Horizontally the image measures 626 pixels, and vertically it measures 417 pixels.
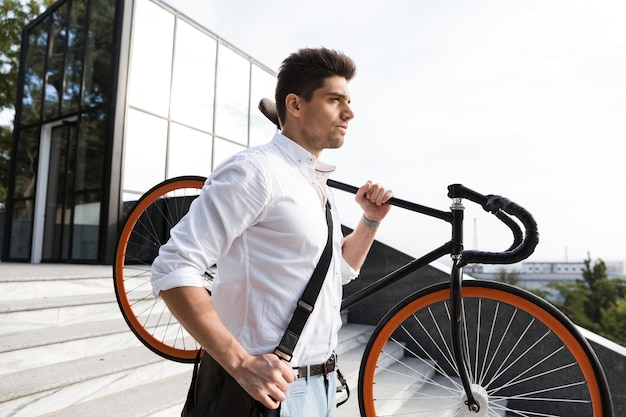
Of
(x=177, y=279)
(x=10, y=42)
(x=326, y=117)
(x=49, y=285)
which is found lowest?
(x=49, y=285)

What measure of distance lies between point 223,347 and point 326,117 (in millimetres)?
803

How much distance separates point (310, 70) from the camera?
1.58 metres

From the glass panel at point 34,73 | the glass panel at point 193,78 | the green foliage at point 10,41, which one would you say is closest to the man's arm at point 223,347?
the glass panel at point 193,78

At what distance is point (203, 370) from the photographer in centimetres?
140

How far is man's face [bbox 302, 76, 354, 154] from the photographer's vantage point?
1.55m

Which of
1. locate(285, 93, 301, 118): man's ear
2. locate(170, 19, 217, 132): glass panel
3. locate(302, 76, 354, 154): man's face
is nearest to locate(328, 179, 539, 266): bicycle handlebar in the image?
locate(302, 76, 354, 154): man's face

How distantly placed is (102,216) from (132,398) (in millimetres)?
6981

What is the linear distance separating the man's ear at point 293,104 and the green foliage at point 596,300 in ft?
135

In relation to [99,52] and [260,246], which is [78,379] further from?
[99,52]

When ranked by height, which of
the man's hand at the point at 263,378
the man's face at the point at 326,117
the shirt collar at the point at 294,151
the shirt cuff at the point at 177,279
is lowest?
the man's hand at the point at 263,378

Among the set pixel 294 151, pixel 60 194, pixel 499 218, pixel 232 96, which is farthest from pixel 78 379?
pixel 232 96

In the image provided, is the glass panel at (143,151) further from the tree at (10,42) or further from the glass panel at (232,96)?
the tree at (10,42)

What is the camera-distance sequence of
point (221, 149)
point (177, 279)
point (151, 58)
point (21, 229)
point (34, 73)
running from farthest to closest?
1. point (221, 149)
2. point (34, 73)
3. point (21, 229)
4. point (151, 58)
5. point (177, 279)

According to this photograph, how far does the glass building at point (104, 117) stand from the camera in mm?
9258
